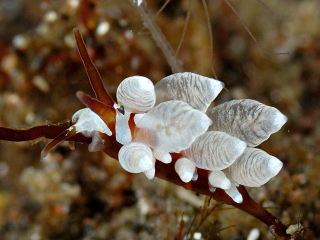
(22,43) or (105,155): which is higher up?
(22,43)

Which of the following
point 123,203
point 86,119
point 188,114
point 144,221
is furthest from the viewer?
point 123,203

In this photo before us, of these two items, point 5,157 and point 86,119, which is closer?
point 86,119

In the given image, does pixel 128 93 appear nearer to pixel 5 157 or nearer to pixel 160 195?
pixel 160 195

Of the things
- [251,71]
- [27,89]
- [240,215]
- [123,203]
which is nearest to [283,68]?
[251,71]

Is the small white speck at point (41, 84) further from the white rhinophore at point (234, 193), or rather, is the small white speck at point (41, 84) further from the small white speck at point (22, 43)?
the white rhinophore at point (234, 193)

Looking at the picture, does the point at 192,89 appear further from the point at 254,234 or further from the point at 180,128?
the point at 254,234

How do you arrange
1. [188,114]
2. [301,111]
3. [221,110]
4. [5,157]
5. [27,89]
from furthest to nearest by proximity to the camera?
[301,111], [5,157], [27,89], [221,110], [188,114]

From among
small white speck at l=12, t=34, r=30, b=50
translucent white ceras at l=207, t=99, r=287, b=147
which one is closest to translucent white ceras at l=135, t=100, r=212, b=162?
translucent white ceras at l=207, t=99, r=287, b=147

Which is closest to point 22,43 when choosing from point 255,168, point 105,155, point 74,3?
point 74,3
